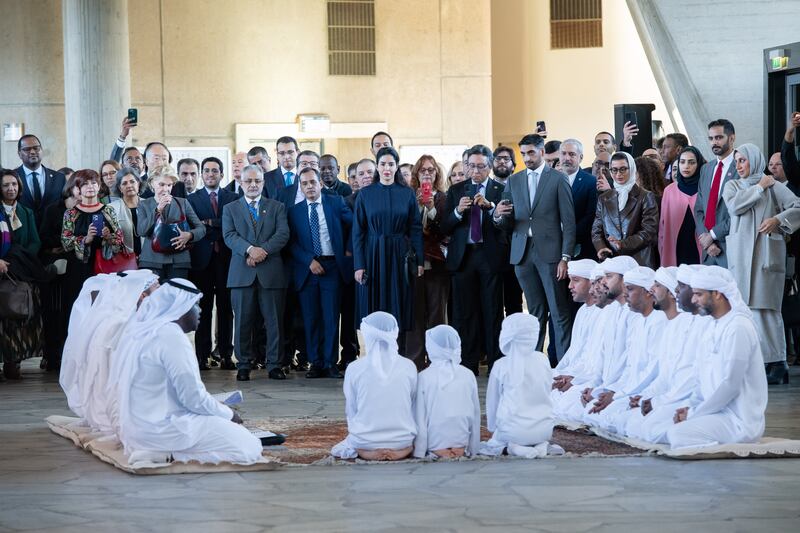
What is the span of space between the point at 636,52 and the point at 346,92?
4.87m

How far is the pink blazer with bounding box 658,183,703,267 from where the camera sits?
9.73 meters

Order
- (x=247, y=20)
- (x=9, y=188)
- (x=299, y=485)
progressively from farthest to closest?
(x=247, y=20) < (x=9, y=188) < (x=299, y=485)

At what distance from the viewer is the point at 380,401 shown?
21.0ft

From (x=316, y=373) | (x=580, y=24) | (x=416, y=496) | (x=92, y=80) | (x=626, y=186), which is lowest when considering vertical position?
(x=316, y=373)

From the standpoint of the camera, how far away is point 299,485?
577cm

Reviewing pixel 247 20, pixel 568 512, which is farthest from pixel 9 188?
pixel 247 20

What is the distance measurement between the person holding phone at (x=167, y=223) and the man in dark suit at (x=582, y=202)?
3.03 metres

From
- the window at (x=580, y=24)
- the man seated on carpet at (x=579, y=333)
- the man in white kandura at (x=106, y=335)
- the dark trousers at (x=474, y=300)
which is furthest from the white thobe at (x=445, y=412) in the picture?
the window at (x=580, y=24)

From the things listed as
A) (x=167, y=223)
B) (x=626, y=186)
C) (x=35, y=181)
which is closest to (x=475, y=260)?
(x=626, y=186)

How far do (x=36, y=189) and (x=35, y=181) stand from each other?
8 cm

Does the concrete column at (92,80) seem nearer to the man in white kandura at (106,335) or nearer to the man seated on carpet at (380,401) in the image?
the man in white kandura at (106,335)

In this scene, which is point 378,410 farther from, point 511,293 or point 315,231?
point 511,293

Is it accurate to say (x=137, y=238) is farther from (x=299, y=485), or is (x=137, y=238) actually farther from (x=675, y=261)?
(x=299, y=485)

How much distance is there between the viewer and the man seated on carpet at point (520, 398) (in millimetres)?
6590
